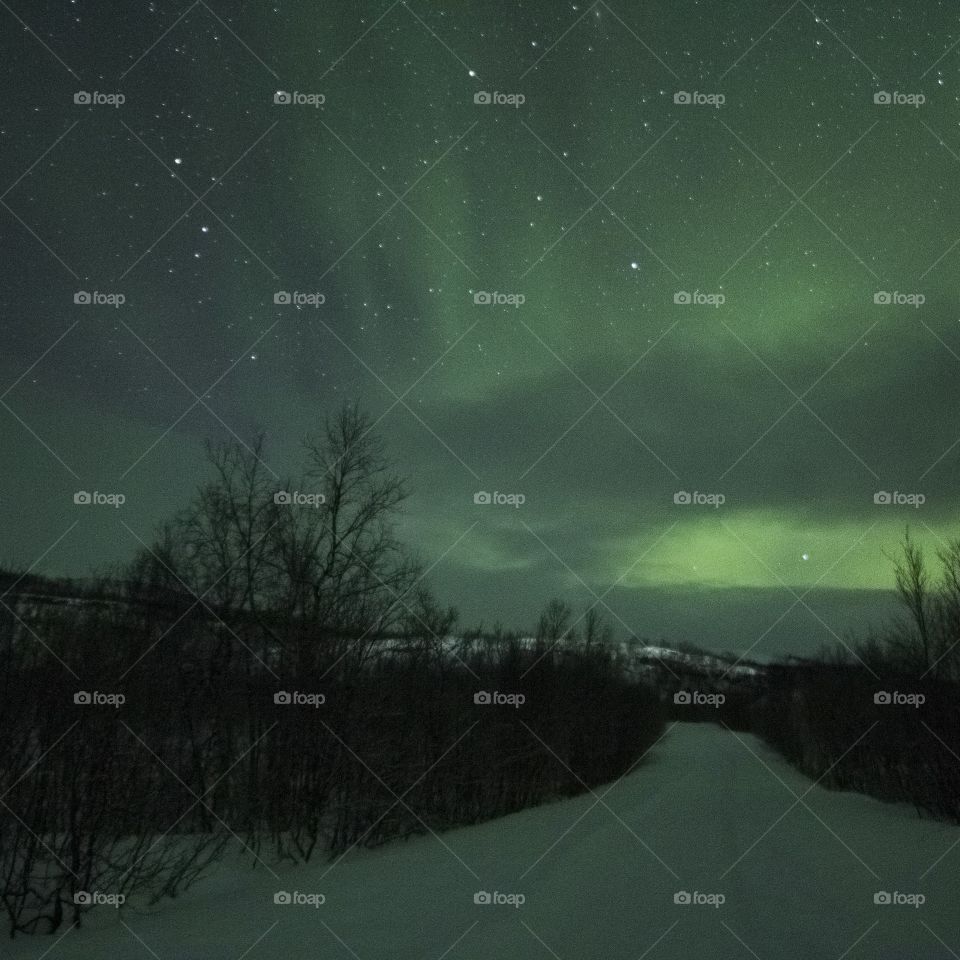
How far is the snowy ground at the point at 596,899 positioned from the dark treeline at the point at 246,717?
25.4 inches

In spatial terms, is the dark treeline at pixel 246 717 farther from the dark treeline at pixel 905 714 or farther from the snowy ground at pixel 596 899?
the dark treeline at pixel 905 714

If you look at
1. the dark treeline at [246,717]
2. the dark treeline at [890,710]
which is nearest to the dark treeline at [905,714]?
the dark treeline at [890,710]

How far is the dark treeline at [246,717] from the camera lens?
7.44m

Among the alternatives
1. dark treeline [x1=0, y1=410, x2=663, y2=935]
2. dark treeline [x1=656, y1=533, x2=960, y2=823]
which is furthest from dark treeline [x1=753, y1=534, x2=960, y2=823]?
dark treeline [x1=0, y1=410, x2=663, y2=935]

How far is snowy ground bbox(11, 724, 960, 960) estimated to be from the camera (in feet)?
22.4

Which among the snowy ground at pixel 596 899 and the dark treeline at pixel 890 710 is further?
the dark treeline at pixel 890 710

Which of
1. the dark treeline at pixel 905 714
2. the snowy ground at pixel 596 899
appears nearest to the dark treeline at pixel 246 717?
the snowy ground at pixel 596 899

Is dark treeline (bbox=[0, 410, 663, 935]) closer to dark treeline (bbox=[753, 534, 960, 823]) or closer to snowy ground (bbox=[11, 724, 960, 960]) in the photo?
snowy ground (bbox=[11, 724, 960, 960])

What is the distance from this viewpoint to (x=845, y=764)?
17.0 metres

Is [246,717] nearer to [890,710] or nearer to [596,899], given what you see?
[596,899]

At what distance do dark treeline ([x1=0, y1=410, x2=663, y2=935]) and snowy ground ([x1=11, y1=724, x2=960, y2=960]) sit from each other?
0.64 m

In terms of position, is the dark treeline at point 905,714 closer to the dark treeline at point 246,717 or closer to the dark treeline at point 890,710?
the dark treeline at point 890,710

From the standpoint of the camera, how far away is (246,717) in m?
10.9

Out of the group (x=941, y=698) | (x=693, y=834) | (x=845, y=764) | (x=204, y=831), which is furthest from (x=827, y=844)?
(x=204, y=831)
